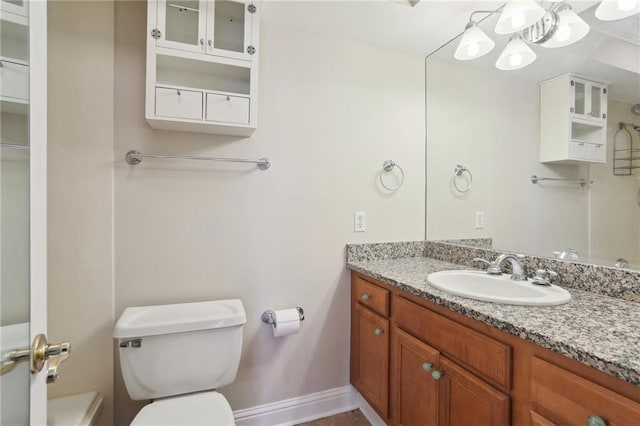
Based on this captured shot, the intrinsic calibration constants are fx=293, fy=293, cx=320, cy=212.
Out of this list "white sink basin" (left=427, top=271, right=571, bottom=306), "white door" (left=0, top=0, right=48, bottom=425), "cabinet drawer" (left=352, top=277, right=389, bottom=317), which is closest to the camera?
"white door" (left=0, top=0, right=48, bottom=425)

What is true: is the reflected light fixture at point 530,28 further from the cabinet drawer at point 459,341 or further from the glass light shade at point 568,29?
the cabinet drawer at point 459,341

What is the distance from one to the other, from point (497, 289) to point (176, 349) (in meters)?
1.43

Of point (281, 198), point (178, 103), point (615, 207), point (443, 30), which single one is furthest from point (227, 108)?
point (615, 207)

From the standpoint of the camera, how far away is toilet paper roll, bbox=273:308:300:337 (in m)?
1.53

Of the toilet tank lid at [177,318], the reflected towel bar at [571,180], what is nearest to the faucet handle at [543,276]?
the reflected towel bar at [571,180]

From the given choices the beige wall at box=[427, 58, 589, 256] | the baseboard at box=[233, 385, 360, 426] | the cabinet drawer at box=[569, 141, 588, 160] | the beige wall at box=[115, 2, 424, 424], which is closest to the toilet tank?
the beige wall at box=[115, 2, 424, 424]

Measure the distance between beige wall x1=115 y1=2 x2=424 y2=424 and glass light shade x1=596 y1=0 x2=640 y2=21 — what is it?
3.00 feet

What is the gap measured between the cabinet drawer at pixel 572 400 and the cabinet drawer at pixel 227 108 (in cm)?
140

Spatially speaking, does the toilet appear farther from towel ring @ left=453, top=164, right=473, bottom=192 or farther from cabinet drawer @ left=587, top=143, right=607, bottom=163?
cabinet drawer @ left=587, top=143, right=607, bottom=163

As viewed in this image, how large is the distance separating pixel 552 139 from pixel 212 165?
5.54 feet

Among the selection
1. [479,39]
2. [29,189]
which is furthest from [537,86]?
[29,189]

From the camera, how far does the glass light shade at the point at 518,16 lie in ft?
4.30

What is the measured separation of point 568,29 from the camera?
A: 1.29 metres

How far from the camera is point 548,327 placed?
0.80m
